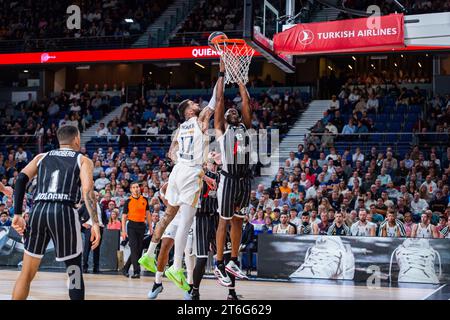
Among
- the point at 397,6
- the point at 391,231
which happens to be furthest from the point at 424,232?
the point at 397,6

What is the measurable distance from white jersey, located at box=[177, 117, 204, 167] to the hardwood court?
1.75m

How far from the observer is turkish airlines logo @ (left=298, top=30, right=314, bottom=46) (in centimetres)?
1376

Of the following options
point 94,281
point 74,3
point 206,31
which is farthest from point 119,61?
point 94,281

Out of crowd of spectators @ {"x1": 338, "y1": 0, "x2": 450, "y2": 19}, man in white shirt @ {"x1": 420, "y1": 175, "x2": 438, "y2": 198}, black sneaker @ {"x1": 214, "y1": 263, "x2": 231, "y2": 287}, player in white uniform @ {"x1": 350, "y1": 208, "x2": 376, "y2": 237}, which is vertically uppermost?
crowd of spectators @ {"x1": 338, "y1": 0, "x2": 450, "y2": 19}

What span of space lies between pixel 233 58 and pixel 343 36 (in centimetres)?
447

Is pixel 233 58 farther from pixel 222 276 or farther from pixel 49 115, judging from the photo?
pixel 49 115

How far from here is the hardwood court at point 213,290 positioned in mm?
9430

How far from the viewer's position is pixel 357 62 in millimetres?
31344

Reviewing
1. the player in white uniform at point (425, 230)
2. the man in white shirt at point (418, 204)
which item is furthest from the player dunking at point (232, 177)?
the man in white shirt at point (418, 204)

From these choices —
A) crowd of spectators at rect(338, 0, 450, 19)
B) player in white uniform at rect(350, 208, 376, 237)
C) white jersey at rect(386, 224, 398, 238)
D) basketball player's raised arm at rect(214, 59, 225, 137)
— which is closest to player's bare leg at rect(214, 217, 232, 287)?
basketball player's raised arm at rect(214, 59, 225, 137)

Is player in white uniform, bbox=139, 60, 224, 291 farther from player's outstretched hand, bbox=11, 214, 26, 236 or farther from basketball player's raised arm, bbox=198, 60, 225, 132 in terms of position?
player's outstretched hand, bbox=11, 214, 26, 236

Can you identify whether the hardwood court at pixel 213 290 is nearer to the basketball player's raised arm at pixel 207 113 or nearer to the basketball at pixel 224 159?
the basketball at pixel 224 159

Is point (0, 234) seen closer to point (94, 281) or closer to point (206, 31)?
point (94, 281)
